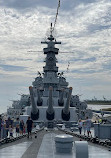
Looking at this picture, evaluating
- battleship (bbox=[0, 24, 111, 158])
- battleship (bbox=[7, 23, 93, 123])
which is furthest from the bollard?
battleship (bbox=[7, 23, 93, 123])

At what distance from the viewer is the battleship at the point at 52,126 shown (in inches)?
266

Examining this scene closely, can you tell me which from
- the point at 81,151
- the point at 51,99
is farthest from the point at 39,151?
the point at 51,99

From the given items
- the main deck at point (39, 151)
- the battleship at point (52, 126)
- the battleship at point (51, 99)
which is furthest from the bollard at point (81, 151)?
the battleship at point (51, 99)

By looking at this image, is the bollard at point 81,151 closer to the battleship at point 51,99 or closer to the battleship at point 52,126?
the battleship at point 52,126

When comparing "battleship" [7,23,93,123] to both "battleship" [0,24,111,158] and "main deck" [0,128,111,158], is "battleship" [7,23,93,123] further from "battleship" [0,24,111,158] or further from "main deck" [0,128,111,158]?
"main deck" [0,128,111,158]

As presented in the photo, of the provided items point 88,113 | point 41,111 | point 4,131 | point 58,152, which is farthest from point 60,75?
point 58,152

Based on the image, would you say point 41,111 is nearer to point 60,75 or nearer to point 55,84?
point 55,84

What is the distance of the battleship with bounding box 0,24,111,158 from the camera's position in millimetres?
6766

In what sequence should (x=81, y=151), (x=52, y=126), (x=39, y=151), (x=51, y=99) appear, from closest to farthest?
(x=81, y=151), (x=39, y=151), (x=51, y=99), (x=52, y=126)

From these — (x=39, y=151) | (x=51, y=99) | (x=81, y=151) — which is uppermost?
(x=51, y=99)

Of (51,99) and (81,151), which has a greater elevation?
(51,99)

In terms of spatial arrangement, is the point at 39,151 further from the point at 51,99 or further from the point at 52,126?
the point at 52,126

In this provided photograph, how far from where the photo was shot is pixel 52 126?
19.7 meters

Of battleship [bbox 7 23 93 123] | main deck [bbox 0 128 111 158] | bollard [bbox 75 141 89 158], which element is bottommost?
main deck [bbox 0 128 111 158]
